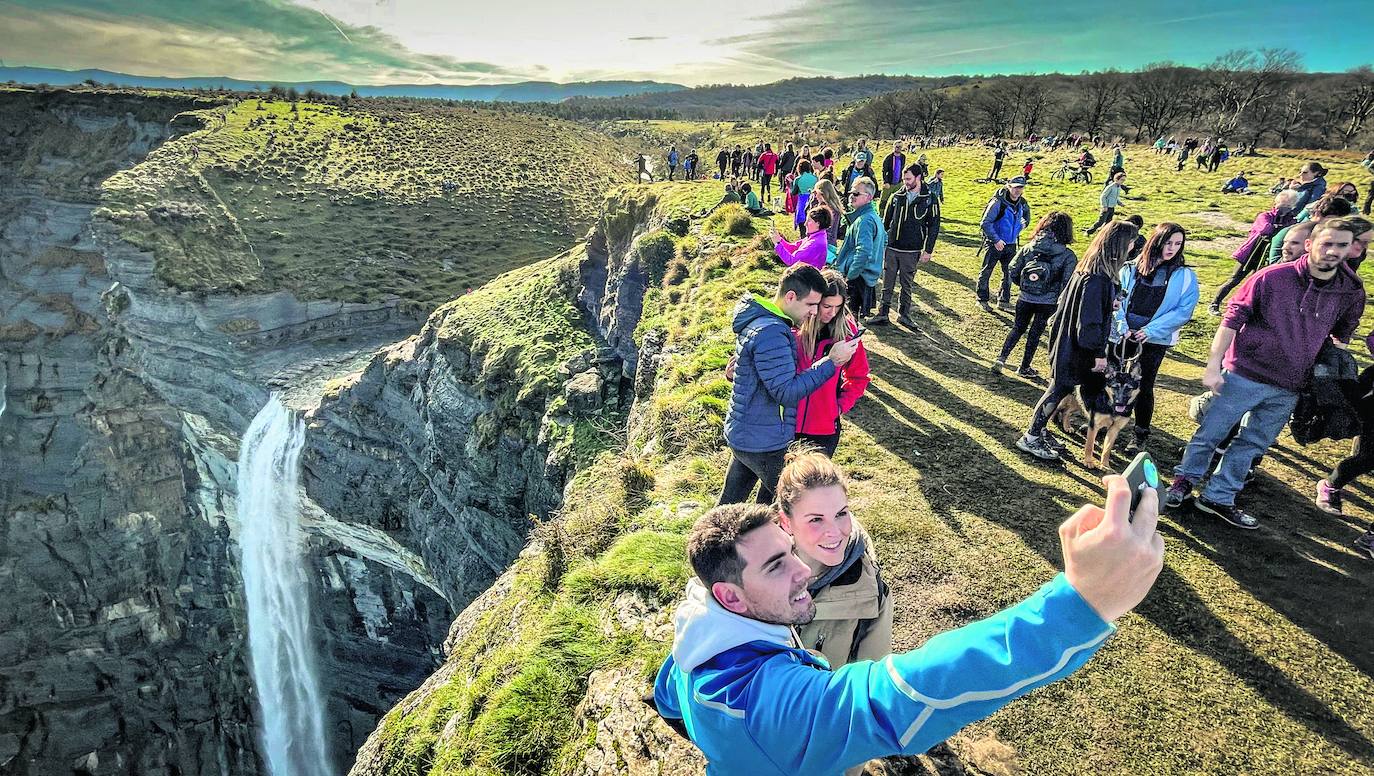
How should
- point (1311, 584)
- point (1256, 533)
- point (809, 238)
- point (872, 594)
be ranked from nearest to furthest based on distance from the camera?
point (872, 594) < point (1311, 584) < point (1256, 533) < point (809, 238)

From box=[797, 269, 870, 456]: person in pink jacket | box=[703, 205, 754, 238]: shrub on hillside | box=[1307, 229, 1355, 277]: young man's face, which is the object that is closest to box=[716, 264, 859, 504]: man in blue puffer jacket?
box=[797, 269, 870, 456]: person in pink jacket

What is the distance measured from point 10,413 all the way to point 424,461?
97.0ft

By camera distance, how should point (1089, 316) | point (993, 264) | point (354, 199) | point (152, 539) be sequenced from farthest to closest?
point (354, 199)
point (152, 539)
point (993, 264)
point (1089, 316)

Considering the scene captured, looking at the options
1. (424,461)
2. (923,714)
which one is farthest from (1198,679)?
(424,461)

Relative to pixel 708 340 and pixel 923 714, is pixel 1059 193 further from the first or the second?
pixel 923 714

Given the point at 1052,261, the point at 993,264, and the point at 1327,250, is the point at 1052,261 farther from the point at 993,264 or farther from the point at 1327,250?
the point at 993,264

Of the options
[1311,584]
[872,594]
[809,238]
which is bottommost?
[1311,584]

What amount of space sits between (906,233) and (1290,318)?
5532 mm

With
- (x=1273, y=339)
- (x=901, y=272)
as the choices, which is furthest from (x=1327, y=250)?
(x=901, y=272)

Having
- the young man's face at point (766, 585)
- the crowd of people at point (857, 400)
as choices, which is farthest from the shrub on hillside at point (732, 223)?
the young man's face at point (766, 585)

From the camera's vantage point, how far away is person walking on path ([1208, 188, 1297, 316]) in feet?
30.2

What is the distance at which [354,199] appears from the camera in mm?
48625

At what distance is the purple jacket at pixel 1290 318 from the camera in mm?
4914

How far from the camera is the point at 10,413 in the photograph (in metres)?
34.4
